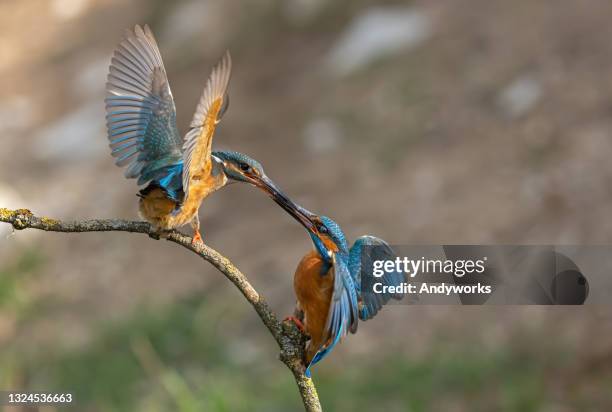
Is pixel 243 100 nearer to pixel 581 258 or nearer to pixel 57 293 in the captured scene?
pixel 57 293

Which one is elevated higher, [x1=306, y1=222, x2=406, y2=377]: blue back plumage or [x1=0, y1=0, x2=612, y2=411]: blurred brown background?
[x1=0, y1=0, x2=612, y2=411]: blurred brown background

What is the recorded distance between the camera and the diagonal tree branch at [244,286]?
55.6 inches

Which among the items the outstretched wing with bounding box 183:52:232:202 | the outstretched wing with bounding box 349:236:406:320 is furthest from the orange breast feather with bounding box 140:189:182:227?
the outstretched wing with bounding box 349:236:406:320

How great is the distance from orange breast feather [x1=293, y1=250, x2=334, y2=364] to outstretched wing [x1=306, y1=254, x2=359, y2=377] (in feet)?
0.08

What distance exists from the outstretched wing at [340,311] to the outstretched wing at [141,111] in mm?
585

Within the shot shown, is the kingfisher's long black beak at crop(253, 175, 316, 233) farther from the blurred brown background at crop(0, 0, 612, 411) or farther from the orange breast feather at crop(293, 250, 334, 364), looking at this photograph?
the blurred brown background at crop(0, 0, 612, 411)

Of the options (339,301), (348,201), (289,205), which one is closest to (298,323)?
(339,301)

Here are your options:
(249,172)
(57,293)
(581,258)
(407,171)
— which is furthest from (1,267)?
→ (249,172)

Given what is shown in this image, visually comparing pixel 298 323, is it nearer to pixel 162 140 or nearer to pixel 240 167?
pixel 240 167

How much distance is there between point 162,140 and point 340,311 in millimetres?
913

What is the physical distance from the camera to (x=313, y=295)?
1649 millimetres

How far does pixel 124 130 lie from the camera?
220cm

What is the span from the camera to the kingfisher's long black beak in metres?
1.60

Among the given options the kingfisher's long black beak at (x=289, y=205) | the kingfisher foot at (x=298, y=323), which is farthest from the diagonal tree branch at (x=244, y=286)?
the kingfisher's long black beak at (x=289, y=205)
